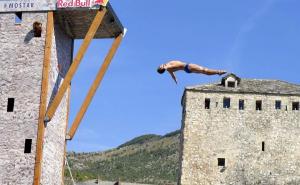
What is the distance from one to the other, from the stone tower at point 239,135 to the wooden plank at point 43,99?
2336cm

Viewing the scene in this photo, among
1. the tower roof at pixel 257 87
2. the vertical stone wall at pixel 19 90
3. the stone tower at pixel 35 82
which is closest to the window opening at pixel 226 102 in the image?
the tower roof at pixel 257 87

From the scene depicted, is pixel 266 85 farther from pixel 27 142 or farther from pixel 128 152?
pixel 128 152

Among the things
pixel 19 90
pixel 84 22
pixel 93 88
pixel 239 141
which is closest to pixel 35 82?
pixel 19 90

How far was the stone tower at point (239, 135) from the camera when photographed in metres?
47.2

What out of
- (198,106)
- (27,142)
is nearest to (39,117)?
(27,142)

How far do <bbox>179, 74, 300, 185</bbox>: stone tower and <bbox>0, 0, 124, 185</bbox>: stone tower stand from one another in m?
21.8

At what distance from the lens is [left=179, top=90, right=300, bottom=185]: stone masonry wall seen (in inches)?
1857

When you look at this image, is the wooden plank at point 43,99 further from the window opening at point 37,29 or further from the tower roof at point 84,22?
the tower roof at point 84,22

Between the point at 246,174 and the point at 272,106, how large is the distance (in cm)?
569

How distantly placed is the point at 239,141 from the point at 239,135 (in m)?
0.45

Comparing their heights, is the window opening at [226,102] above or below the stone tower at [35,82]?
above

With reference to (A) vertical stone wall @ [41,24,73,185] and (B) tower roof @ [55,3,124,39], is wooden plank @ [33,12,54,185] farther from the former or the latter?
(B) tower roof @ [55,3,124,39]

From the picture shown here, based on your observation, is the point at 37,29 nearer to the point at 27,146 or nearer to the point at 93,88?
the point at 93,88

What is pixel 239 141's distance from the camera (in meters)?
48.1
